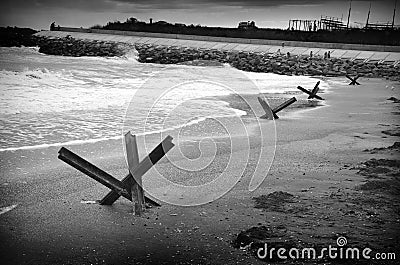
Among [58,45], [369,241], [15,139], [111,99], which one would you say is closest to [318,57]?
[111,99]

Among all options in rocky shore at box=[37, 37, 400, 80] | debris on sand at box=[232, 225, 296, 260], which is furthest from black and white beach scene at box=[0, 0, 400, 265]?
rocky shore at box=[37, 37, 400, 80]

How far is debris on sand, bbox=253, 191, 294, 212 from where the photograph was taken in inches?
167

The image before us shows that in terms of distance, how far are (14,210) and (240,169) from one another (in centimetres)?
251

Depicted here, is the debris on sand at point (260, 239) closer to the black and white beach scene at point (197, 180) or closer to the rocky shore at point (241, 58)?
the black and white beach scene at point (197, 180)

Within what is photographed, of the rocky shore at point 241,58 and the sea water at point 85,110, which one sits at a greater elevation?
the rocky shore at point 241,58

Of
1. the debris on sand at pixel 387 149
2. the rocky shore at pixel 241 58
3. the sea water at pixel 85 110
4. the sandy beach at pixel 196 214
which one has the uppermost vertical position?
the rocky shore at pixel 241 58

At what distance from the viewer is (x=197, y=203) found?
4410 millimetres

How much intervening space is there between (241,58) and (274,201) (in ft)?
80.3

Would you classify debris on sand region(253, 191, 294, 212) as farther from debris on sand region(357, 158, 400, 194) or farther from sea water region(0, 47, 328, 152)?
sea water region(0, 47, 328, 152)

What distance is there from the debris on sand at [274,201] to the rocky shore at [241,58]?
1881 centimetres

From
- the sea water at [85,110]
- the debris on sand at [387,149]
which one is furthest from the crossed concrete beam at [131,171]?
the debris on sand at [387,149]

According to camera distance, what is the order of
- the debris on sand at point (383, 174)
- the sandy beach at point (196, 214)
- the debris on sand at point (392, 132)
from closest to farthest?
the sandy beach at point (196, 214)
the debris on sand at point (383, 174)
the debris on sand at point (392, 132)

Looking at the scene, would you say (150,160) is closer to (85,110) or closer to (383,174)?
(383,174)

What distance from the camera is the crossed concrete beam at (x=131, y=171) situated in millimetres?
3895
